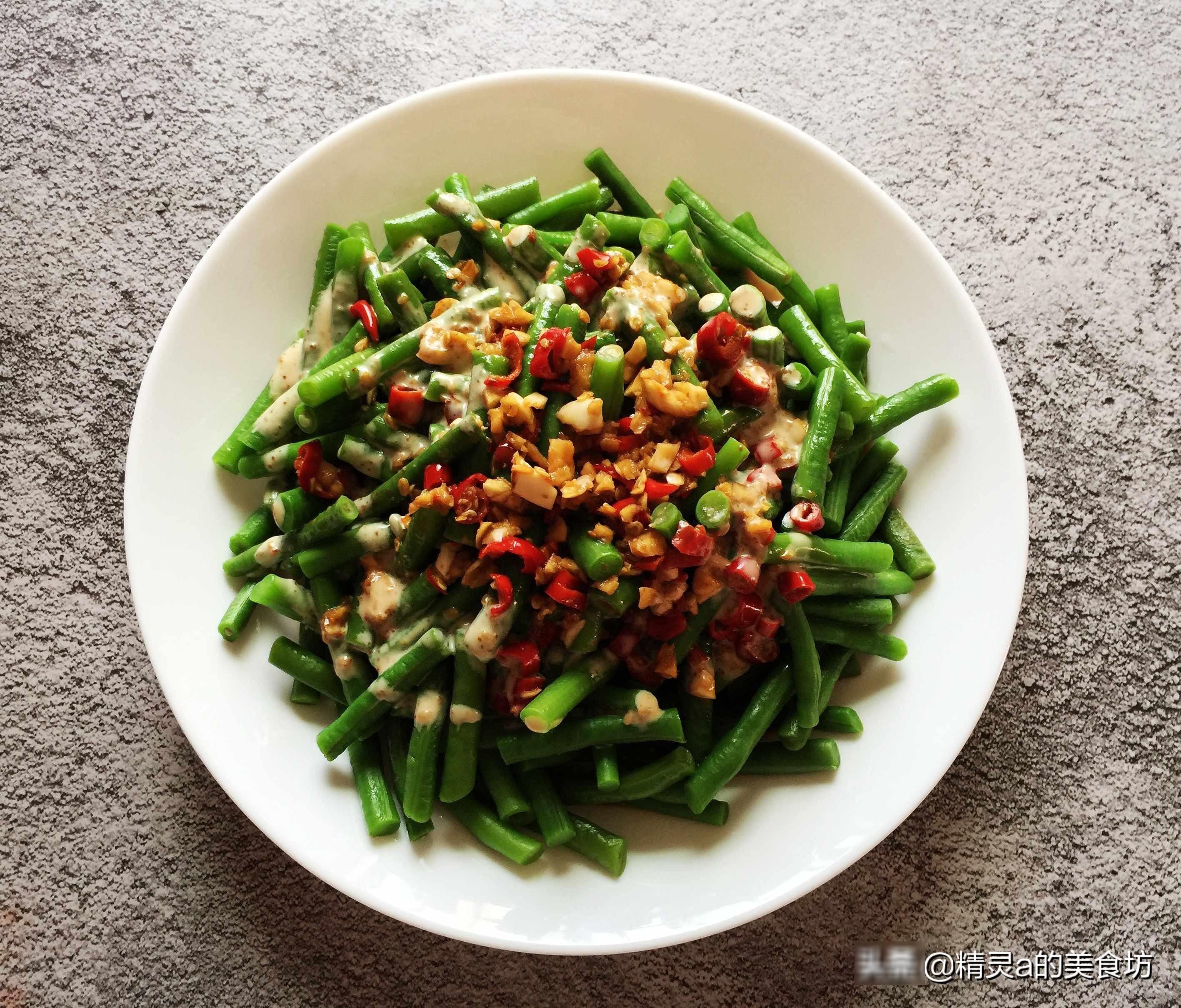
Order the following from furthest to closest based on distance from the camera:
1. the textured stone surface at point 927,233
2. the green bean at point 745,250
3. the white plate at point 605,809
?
the textured stone surface at point 927,233, the green bean at point 745,250, the white plate at point 605,809

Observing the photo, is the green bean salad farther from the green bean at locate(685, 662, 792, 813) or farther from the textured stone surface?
the textured stone surface

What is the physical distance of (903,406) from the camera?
8.59 ft

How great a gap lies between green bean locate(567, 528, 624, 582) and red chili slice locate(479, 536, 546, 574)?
0.28ft

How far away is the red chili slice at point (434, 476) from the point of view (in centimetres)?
236

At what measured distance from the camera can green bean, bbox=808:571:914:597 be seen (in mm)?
2475

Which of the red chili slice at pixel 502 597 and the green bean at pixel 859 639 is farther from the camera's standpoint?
the green bean at pixel 859 639

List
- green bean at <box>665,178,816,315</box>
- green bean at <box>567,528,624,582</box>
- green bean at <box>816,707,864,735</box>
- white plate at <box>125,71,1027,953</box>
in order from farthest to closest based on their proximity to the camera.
Result: green bean at <box>665,178,816,315</box> → green bean at <box>816,707,864,735</box> → white plate at <box>125,71,1027,953</box> → green bean at <box>567,528,624,582</box>

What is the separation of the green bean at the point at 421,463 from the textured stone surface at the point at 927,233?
3.63 ft

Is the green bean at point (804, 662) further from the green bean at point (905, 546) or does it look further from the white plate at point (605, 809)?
the green bean at point (905, 546)

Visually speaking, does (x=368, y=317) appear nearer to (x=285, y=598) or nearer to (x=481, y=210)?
(x=481, y=210)

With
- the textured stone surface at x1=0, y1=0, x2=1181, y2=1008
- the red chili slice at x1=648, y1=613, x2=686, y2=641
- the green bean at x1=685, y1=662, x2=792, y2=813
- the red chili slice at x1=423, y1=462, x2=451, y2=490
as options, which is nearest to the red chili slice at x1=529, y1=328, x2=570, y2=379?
the red chili slice at x1=423, y1=462, x2=451, y2=490

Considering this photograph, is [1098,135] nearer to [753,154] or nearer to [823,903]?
[753,154]

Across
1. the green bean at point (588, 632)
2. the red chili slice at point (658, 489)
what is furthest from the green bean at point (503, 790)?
the red chili slice at point (658, 489)

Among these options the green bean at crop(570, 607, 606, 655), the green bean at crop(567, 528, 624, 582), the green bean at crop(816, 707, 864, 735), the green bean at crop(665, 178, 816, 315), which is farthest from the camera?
the green bean at crop(665, 178, 816, 315)
